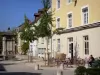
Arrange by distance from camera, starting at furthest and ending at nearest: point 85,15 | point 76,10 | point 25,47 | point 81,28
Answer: point 25,47, point 76,10, point 85,15, point 81,28

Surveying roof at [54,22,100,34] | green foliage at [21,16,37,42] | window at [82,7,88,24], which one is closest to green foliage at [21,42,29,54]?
green foliage at [21,16,37,42]

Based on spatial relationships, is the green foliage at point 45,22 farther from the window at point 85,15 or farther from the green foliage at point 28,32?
the window at point 85,15

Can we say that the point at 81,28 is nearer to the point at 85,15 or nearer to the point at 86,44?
the point at 85,15

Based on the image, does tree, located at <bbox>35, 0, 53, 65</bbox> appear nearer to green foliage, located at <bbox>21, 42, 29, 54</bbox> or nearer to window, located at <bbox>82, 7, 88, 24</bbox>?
window, located at <bbox>82, 7, 88, 24</bbox>

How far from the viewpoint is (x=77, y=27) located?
109 feet

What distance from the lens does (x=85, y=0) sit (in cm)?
3238

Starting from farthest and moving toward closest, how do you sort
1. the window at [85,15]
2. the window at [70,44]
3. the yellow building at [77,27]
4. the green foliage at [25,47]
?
1. the green foliage at [25,47]
2. the window at [70,44]
3. the window at [85,15]
4. the yellow building at [77,27]

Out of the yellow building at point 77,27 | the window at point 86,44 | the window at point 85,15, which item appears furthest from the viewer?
the window at point 85,15

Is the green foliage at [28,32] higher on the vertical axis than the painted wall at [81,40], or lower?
higher

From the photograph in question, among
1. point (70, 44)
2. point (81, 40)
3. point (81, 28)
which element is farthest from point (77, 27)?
point (70, 44)

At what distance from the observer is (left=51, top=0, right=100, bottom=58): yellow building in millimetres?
29859

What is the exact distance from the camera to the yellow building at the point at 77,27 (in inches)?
1176

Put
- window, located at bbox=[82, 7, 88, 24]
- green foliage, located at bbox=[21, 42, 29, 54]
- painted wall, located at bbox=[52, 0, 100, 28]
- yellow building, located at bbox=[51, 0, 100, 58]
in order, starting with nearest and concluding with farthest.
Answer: yellow building, located at bbox=[51, 0, 100, 58] → painted wall, located at bbox=[52, 0, 100, 28] → window, located at bbox=[82, 7, 88, 24] → green foliage, located at bbox=[21, 42, 29, 54]

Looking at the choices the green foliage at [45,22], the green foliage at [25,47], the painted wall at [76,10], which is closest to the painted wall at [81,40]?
the painted wall at [76,10]
